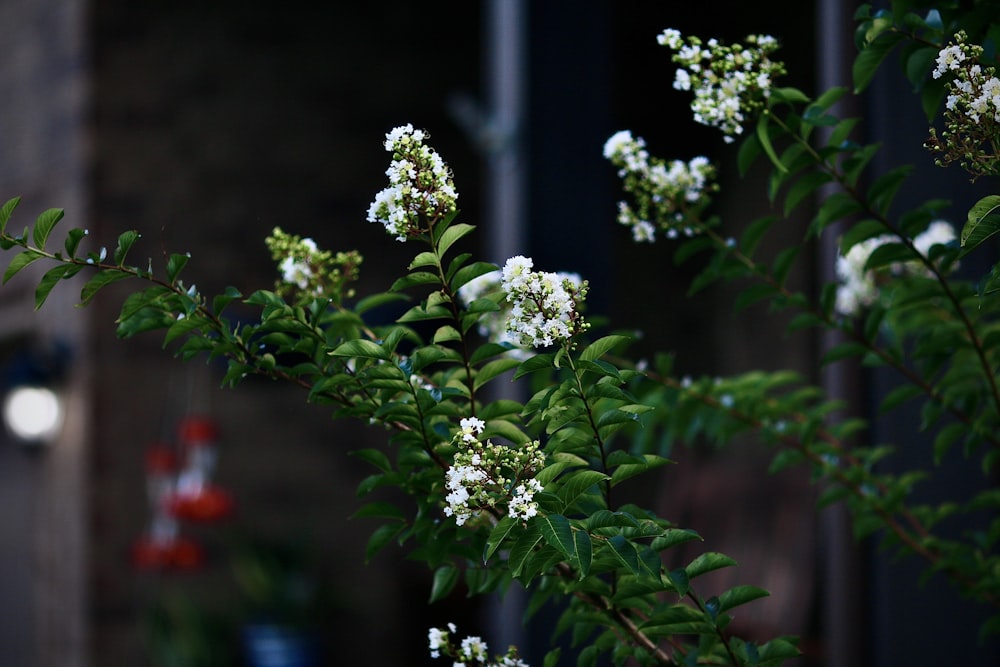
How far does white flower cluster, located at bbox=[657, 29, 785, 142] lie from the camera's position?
872 mm

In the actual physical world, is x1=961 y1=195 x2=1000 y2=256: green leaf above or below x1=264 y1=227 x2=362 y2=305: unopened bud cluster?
below

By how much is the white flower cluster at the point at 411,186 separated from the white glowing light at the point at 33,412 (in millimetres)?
4023

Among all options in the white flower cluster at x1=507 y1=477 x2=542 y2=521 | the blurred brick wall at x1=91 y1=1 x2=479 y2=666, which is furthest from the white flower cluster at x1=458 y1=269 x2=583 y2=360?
the blurred brick wall at x1=91 y1=1 x2=479 y2=666

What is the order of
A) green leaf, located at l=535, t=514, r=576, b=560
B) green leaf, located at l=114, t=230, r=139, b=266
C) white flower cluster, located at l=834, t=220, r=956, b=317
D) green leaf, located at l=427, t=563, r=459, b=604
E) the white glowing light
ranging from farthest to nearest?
the white glowing light < white flower cluster, located at l=834, t=220, r=956, b=317 < green leaf, located at l=427, t=563, r=459, b=604 < green leaf, located at l=114, t=230, r=139, b=266 < green leaf, located at l=535, t=514, r=576, b=560

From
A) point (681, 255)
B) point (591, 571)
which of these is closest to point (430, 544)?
point (591, 571)

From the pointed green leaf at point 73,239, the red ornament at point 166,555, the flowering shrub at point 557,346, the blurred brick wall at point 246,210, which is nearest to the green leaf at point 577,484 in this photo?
the flowering shrub at point 557,346

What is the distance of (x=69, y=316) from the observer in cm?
447

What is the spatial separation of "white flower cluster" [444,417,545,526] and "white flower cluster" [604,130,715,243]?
359 mm

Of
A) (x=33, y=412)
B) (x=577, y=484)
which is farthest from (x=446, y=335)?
(x=33, y=412)

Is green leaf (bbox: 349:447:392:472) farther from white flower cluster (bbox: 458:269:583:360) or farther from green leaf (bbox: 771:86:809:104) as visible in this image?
green leaf (bbox: 771:86:809:104)

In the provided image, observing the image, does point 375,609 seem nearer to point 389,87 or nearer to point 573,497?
point 389,87

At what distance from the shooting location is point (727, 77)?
34.9 inches

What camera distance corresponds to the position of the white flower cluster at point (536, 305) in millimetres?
718

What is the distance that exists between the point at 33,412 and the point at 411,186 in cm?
410
